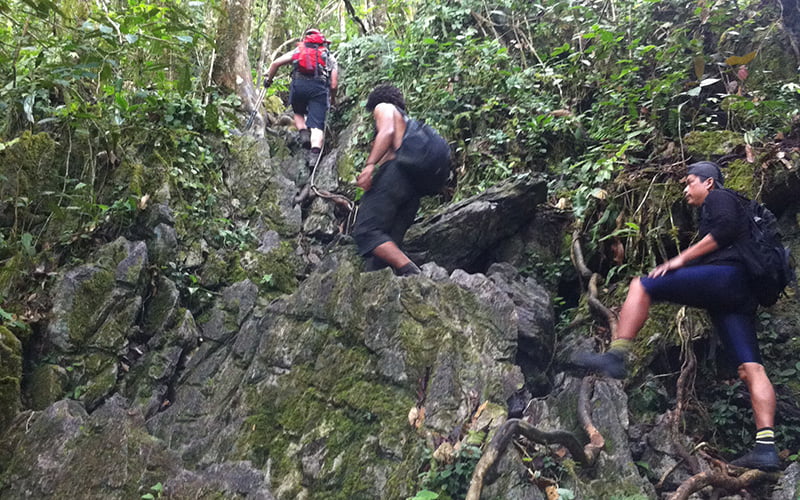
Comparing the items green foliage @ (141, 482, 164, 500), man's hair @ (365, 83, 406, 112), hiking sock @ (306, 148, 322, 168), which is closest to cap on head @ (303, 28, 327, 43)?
hiking sock @ (306, 148, 322, 168)

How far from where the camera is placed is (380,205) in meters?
5.69

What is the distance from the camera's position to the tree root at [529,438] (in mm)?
3536

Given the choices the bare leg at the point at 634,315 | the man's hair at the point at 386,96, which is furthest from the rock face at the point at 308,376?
the man's hair at the point at 386,96

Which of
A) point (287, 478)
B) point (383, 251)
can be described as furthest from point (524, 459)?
point (383, 251)

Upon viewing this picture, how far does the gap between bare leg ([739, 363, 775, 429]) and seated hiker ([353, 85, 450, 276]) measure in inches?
117

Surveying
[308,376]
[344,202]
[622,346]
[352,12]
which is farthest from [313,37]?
[622,346]

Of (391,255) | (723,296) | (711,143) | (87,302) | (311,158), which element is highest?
(711,143)

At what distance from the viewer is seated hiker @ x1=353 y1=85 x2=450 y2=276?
5637mm

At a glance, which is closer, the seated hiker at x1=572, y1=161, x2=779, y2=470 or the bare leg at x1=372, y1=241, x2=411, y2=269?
the seated hiker at x1=572, y1=161, x2=779, y2=470

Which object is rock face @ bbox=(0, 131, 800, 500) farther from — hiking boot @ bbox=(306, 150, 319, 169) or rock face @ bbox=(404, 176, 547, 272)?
hiking boot @ bbox=(306, 150, 319, 169)

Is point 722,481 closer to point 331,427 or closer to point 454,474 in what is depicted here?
point 454,474

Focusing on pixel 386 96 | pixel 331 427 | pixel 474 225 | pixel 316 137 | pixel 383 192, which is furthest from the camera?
pixel 316 137

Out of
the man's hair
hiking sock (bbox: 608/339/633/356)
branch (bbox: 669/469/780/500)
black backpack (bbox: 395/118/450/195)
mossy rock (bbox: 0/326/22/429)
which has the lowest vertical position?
mossy rock (bbox: 0/326/22/429)

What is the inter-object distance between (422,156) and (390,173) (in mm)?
356
